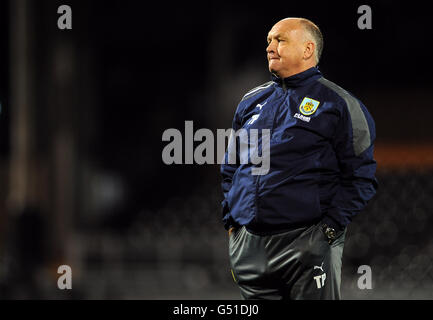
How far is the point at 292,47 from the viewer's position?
2.79 metres

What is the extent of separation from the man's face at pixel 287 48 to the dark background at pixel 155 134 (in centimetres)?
418

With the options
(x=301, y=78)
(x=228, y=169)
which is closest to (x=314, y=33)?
(x=301, y=78)

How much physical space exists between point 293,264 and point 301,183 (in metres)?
0.32

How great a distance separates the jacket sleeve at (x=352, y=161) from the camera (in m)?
2.73

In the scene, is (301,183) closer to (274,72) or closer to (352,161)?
(352,161)

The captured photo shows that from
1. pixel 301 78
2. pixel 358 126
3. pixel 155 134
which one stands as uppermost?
pixel 301 78

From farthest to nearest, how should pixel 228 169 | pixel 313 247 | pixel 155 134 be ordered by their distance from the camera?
1. pixel 155 134
2. pixel 228 169
3. pixel 313 247

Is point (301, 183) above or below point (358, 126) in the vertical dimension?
Result: below

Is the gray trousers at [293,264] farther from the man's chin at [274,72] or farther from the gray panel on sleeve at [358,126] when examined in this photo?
the man's chin at [274,72]

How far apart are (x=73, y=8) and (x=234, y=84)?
10.9 ft

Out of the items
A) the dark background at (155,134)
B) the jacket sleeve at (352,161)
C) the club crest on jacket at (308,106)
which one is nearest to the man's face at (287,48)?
the club crest on jacket at (308,106)

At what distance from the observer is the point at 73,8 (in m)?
9.36

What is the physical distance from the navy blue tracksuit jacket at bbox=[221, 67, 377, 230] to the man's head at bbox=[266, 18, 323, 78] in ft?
0.14
